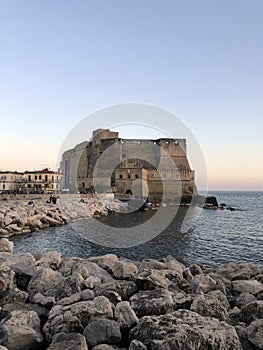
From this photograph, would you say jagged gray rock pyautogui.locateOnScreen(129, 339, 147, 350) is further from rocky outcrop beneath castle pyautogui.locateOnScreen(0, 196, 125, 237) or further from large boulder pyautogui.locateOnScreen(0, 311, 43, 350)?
rocky outcrop beneath castle pyautogui.locateOnScreen(0, 196, 125, 237)

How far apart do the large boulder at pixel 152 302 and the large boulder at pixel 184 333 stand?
0.92 ft

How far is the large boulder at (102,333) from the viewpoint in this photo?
256cm

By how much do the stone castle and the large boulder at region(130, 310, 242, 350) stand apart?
34824 mm

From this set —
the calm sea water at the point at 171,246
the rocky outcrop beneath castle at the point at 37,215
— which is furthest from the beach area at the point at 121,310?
the rocky outcrop beneath castle at the point at 37,215

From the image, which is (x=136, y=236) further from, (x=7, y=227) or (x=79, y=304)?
(x=79, y=304)

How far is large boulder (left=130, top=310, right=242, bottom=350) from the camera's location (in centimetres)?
230

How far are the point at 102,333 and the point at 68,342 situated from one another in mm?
→ 299

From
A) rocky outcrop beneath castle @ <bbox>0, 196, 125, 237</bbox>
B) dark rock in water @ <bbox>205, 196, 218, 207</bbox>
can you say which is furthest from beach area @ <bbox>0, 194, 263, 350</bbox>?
dark rock in water @ <bbox>205, 196, 218, 207</bbox>

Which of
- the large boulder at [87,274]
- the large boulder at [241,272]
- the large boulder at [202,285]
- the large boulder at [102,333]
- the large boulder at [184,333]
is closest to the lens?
the large boulder at [184,333]

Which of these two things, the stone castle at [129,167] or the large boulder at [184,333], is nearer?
the large boulder at [184,333]

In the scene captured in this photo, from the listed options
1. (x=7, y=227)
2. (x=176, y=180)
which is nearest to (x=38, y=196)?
(x=7, y=227)

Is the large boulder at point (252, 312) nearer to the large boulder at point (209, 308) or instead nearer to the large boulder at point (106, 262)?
the large boulder at point (209, 308)

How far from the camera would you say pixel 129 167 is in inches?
1635

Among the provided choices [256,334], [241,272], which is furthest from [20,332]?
[241,272]
